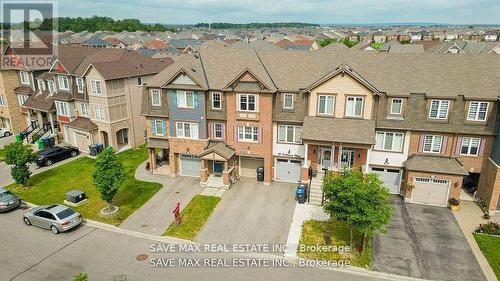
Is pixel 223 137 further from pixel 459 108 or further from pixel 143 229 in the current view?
pixel 459 108

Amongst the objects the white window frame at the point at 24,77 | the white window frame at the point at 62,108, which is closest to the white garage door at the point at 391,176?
the white window frame at the point at 62,108

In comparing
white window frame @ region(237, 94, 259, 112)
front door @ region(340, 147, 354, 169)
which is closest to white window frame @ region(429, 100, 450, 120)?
front door @ region(340, 147, 354, 169)

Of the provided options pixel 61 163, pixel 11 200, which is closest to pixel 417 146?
pixel 11 200

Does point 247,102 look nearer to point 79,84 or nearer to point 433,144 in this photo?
point 433,144

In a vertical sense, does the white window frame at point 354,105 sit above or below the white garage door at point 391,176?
above

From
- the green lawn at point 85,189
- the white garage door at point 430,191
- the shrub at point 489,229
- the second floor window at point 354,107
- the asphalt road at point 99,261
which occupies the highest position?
the second floor window at point 354,107

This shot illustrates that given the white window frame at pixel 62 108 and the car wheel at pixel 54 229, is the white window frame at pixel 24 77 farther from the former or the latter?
the car wheel at pixel 54 229
